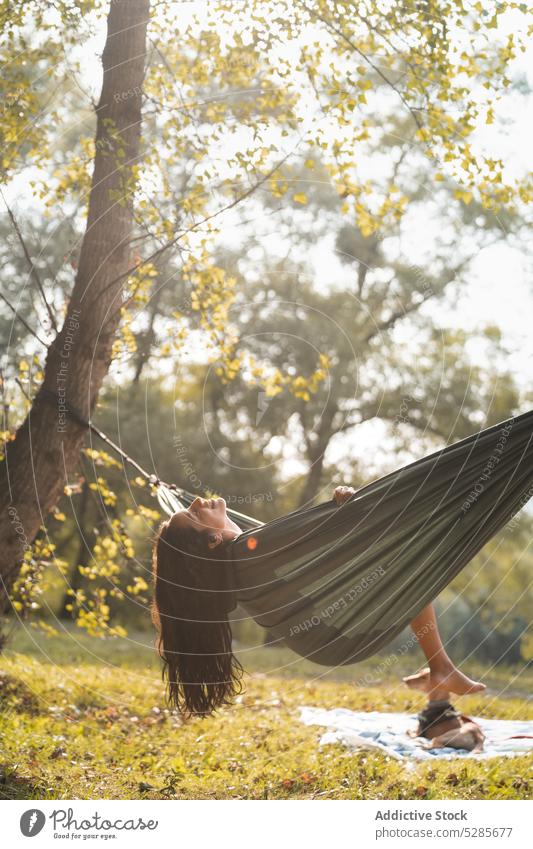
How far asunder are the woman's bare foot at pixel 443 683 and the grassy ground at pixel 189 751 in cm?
32

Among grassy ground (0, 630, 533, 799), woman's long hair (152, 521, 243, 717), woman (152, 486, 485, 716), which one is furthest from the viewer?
woman's long hair (152, 521, 243, 717)

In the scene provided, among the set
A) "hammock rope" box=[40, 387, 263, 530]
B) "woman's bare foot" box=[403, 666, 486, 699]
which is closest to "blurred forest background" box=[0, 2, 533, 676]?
"hammock rope" box=[40, 387, 263, 530]

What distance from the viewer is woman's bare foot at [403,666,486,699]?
3.47m

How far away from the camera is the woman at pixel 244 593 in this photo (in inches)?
127

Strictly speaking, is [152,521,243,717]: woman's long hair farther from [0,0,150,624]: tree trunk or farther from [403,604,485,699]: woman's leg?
[403,604,485,699]: woman's leg

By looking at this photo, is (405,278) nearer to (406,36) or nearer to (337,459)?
(337,459)

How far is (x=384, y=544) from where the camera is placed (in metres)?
3.18

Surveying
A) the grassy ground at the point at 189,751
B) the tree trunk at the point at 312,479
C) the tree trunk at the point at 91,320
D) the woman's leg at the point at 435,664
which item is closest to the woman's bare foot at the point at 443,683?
the woman's leg at the point at 435,664

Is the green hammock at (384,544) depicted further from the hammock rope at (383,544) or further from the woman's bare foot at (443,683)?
the woman's bare foot at (443,683)

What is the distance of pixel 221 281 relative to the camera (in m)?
4.96

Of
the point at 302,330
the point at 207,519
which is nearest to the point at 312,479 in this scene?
the point at 302,330

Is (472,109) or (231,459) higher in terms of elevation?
(231,459)
